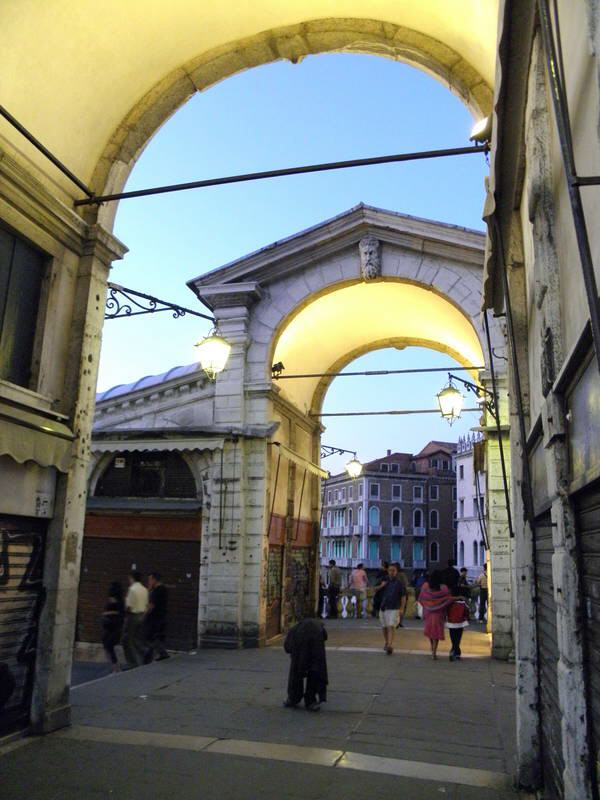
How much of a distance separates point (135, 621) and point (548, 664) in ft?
29.4

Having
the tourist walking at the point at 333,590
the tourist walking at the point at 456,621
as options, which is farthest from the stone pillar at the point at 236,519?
the tourist walking at the point at 333,590

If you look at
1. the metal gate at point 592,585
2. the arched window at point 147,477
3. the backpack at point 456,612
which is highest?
the arched window at point 147,477

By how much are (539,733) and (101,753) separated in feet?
13.6

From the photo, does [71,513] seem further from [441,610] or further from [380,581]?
[380,581]

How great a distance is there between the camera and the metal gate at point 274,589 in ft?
50.3

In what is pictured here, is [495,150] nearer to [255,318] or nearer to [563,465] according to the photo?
[563,465]

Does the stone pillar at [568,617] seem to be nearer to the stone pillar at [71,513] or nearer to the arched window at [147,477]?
the stone pillar at [71,513]

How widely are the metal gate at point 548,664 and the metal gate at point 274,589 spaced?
1017 cm

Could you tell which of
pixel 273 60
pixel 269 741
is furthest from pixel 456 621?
pixel 273 60

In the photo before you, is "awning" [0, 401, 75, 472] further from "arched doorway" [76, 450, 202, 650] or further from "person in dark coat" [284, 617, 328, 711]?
"arched doorway" [76, 450, 202, 650]

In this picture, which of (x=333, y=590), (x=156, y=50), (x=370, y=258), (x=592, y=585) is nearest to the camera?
(x=592, y=585)

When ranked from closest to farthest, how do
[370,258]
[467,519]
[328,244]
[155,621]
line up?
[155,621] → [370,258] → [328,244] → [467,519]

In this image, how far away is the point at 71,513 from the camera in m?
7.77

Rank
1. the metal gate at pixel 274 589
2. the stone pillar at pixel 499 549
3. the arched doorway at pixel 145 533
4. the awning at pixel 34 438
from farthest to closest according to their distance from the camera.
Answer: the metal gate at pixel 274 589 < the arched doorway at pixel 145 533 < the stone pillar at pixel 499 549 < the awning at pixel 34 438
